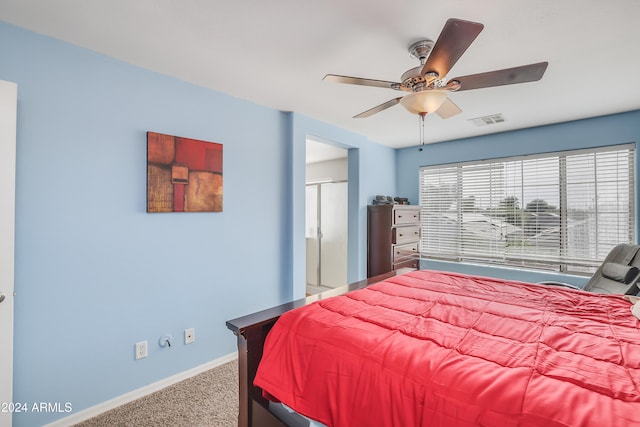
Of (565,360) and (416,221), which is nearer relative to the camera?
(565,360)

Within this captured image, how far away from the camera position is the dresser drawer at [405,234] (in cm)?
Answer: 409

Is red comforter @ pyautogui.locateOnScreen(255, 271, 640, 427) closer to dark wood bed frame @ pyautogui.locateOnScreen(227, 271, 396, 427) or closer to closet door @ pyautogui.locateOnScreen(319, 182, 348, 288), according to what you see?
dark wood bed frame @ pyautogui.locateOnScreen(227, 271, 396, 427)

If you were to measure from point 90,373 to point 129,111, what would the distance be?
183 centimetres

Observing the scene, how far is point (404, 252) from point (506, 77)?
2.97 metres

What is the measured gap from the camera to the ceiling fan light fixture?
5.80 ft

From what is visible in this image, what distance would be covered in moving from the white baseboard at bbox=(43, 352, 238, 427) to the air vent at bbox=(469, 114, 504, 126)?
3700 mm

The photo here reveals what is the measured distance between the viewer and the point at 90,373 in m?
1.98

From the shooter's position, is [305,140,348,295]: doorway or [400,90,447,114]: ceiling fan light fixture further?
[305,140,348,295]: doorway

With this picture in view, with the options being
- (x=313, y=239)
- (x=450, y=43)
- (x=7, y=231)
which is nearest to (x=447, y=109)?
(x=450, y=43)

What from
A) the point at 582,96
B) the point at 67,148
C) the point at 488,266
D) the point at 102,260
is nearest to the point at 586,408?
the point at 102,260

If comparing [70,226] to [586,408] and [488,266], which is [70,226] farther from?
[488,266]

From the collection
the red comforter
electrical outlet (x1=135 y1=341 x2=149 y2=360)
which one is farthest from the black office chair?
electrical outlet (x1=135 y1=341 x2=149 y2=360)

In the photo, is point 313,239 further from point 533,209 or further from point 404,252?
point 533,209

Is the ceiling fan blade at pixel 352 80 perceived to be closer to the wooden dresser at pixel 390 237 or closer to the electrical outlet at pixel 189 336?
the electrical outlet at pixel 189 336
